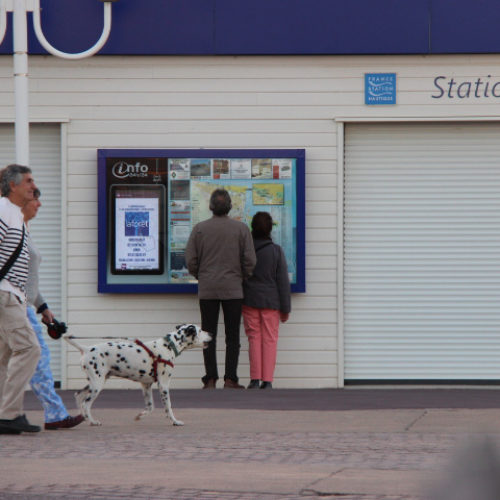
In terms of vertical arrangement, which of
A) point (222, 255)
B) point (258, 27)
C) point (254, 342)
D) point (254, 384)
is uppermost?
point (258, 27)

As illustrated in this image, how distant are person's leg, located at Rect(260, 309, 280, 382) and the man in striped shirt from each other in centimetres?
455

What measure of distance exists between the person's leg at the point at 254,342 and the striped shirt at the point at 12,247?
4.64m

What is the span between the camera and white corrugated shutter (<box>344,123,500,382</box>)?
12.4m

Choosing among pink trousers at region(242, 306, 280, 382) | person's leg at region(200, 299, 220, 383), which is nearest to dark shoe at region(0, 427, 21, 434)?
person's leg at region(200, 299, 220, 383)

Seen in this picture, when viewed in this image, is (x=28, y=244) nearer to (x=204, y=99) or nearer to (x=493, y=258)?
(x=204, y=99)

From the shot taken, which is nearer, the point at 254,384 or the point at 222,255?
the point at 222,255

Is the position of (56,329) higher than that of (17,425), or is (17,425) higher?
(56,329)

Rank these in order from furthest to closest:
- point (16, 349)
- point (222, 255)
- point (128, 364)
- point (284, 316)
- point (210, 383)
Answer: point (284, 316), point (210, 383), point (222, 255), point (128, 364), point (16, 349)

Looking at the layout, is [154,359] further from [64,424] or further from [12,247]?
[12,247]

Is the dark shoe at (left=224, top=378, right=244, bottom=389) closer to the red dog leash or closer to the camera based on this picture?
the red dog leash

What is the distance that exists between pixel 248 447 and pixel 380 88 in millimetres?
6220

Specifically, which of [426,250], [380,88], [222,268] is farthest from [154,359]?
[380,88]

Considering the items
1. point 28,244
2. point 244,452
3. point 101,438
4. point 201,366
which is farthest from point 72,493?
point 201,366

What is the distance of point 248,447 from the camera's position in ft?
23.4
